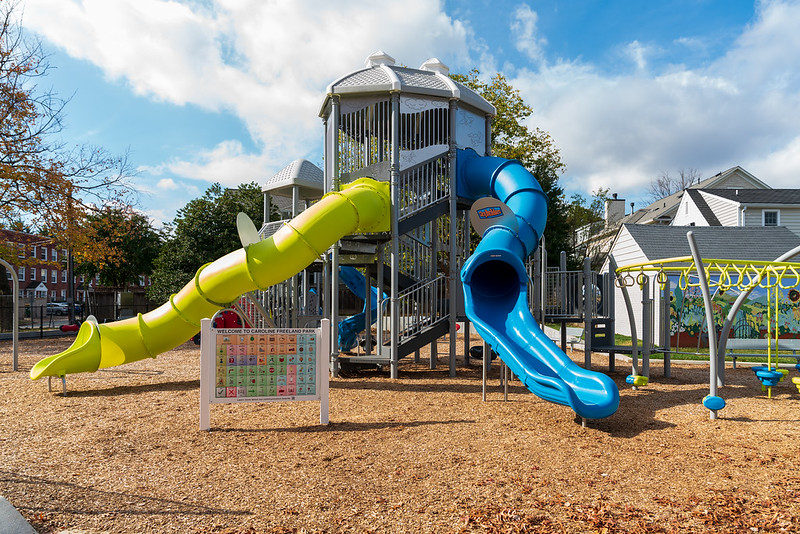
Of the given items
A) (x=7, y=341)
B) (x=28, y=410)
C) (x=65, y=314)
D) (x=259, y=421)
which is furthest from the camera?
(x=65, y=314)

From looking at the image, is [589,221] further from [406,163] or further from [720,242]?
[406,163]

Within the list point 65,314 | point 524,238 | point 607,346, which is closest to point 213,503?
point 524,238

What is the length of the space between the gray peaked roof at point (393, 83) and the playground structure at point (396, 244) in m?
0.03

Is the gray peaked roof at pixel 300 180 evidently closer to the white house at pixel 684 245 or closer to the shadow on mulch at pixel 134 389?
the shadow on mulch at pixel 134 389

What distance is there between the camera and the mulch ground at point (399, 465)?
407cm

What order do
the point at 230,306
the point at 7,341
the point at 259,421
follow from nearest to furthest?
the point at 259,421 → the point at 230,306 → the point at 7,341

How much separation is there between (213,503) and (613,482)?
139 inches

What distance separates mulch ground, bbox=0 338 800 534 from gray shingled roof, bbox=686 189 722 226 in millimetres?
23178

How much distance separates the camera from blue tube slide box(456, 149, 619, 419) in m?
6.62

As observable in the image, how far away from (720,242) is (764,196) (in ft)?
30.7

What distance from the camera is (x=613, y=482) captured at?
15.9ft

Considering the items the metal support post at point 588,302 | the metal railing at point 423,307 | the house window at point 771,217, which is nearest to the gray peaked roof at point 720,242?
the house window at point 771,217

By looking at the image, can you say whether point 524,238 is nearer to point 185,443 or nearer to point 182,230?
point 185,443

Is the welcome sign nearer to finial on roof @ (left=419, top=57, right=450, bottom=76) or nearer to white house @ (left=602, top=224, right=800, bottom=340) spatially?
finial on roof @ (left=419, top=57, right=450, bottom=76)
